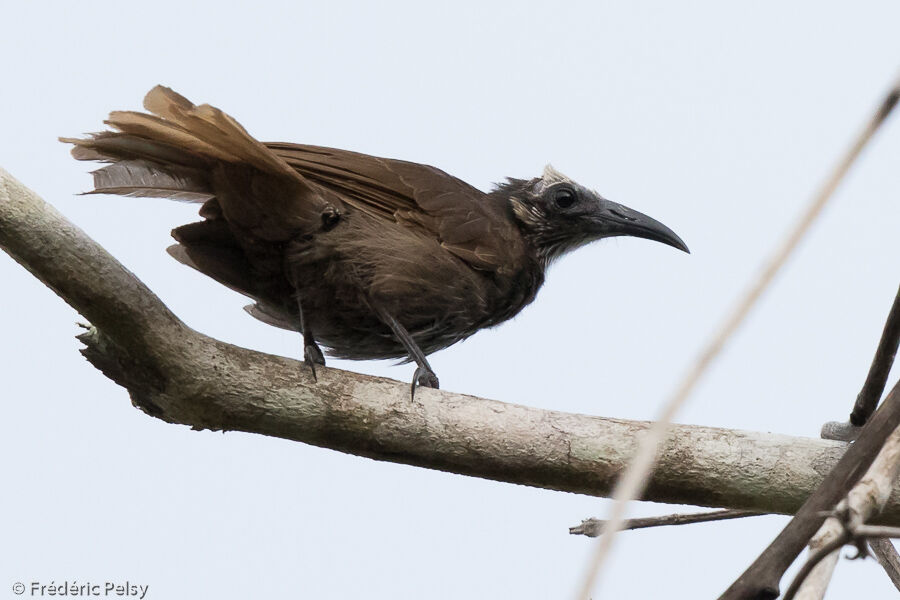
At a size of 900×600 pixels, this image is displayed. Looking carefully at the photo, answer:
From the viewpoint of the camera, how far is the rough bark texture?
327 cm

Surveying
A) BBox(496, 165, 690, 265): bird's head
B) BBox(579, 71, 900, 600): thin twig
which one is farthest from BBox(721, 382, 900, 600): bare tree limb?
BBox(496, 165, 690, 265): bird's head

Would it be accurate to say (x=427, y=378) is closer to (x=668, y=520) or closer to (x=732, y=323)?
(x=668, y=520)

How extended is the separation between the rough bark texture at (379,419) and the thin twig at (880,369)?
6.4 inches

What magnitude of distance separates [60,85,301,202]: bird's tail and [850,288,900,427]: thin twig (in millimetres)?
2162

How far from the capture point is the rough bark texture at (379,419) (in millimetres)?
3271

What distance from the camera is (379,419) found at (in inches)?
135

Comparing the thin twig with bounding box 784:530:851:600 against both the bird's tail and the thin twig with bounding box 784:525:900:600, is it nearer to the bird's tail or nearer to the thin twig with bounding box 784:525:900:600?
the thin twig with bounding box 784:525:900:600

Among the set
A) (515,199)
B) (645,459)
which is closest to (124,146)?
(515,199)

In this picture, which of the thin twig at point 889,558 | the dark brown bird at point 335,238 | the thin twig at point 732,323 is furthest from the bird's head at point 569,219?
the thin twig at point 732,323

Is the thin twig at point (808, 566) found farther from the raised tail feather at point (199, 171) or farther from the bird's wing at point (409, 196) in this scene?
the bird's wing at point (409, 196)

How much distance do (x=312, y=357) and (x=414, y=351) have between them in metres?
0.54

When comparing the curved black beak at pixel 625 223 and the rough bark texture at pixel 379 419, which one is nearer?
the rough bark texture at pixel 379 419

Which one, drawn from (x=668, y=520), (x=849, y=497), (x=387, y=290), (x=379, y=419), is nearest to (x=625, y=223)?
(x=387, y=290)

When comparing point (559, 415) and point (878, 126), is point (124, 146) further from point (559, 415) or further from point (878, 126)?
point (878, 126)
